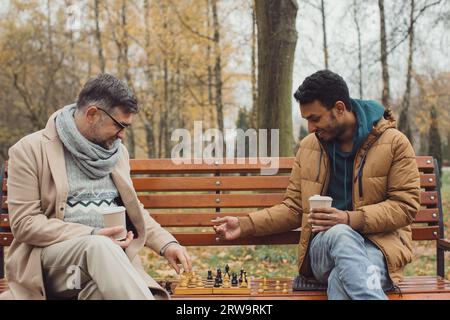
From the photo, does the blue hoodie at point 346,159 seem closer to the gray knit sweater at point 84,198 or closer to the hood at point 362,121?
the hood at point 362,121

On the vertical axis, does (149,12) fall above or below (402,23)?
above

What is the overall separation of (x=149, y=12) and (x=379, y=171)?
61.9 ft

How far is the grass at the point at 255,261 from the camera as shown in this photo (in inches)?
228

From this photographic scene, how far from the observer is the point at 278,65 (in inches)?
226

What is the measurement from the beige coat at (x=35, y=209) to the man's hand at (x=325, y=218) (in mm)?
940

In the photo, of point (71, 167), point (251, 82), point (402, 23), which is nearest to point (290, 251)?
point (71, 167)

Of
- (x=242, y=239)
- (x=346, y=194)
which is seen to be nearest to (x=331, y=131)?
(x=346, y=194)

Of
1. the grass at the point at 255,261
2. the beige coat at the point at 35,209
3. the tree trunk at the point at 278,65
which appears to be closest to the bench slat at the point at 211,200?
the beige coat at the point at 35,209

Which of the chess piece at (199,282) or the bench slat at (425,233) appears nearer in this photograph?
the chess piece at (199,282)

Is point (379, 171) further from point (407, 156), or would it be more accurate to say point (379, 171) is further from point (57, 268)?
point (57, 268)

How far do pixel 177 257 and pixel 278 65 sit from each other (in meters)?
3.10

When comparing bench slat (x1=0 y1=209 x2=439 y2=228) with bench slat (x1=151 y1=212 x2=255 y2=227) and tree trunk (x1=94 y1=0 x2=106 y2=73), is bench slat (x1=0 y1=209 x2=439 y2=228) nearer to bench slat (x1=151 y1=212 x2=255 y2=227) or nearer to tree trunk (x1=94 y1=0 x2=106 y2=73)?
bench slat (x1=151 y1=212 x2=255 y2=227)

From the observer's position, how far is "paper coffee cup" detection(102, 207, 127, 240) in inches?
107

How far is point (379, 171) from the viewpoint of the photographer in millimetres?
3199
